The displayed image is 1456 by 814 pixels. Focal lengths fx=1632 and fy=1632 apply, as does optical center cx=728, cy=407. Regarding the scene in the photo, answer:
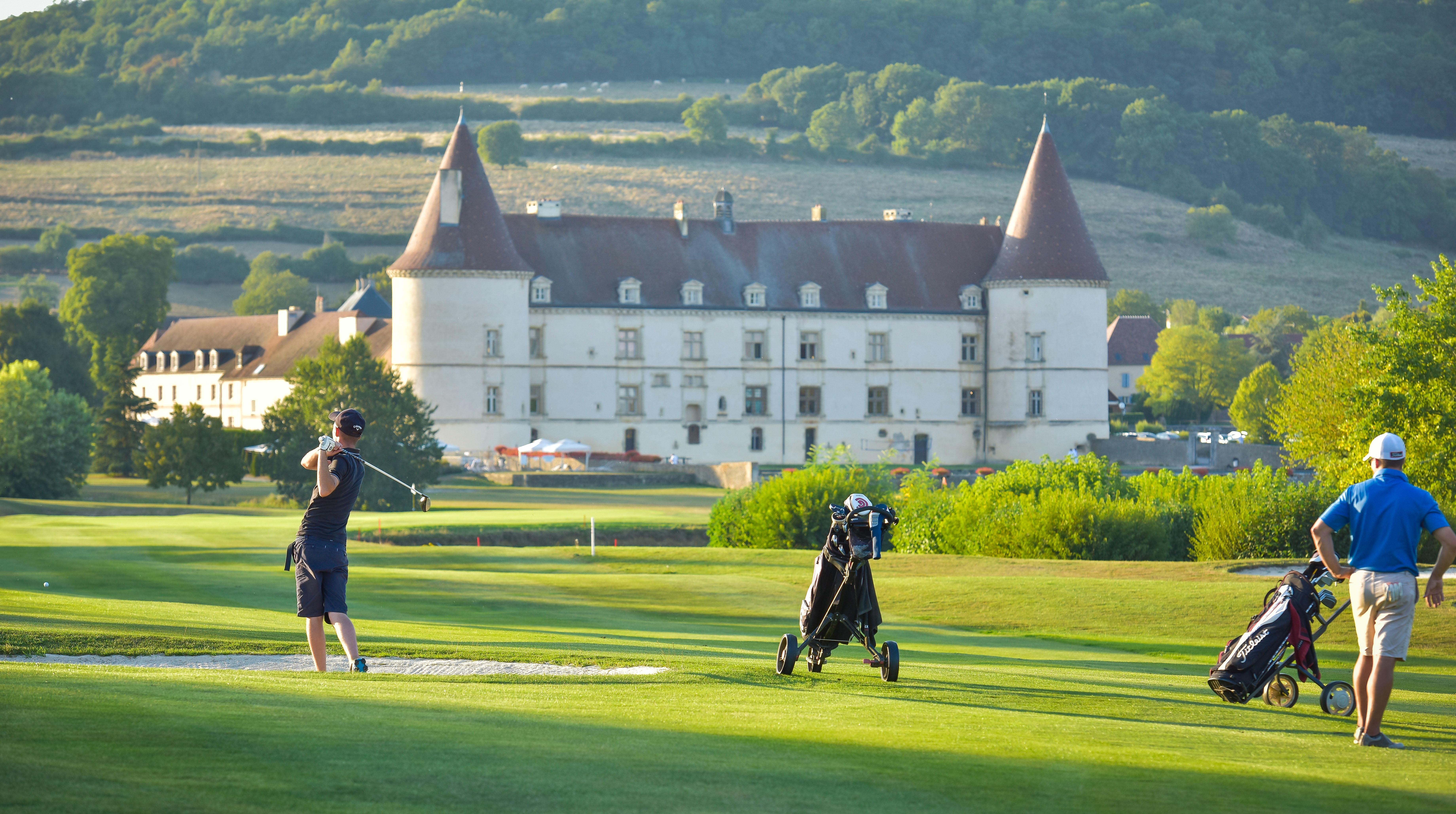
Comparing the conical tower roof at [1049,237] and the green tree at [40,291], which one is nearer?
the conical tower roof at [1049,237]

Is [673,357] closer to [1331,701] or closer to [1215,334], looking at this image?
[1215,334]

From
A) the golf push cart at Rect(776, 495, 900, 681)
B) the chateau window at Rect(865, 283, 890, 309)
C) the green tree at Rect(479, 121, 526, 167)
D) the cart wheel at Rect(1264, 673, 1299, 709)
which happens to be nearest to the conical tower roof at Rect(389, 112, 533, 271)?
the chateau window at Rect(865, 283, 890, 309)

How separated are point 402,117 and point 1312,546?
539ft

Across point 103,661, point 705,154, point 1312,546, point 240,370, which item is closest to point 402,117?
point 705,154

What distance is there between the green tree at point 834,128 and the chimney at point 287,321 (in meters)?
101

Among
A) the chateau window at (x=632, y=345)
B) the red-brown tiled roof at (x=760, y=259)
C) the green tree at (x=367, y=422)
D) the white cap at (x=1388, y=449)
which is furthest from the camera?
the chateau window at (x=632, y=345)

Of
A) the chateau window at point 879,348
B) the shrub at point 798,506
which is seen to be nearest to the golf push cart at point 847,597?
the shrub at point 798,506

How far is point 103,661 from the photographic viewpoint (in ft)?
40.6

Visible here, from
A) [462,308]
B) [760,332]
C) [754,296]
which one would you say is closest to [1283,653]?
[462,308]

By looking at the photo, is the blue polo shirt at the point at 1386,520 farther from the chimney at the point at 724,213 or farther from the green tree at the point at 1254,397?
the green tree at the point at 1254,397

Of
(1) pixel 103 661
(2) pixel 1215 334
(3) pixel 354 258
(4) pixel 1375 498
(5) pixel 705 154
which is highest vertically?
(5) pixel 705 154

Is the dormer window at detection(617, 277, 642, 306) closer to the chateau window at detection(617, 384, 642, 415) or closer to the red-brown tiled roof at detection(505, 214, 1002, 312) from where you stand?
the red-brown tiled roof at detection(505, 214, 1002, 312)

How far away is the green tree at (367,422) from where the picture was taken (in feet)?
153

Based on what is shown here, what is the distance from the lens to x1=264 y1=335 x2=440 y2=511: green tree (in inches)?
1838
